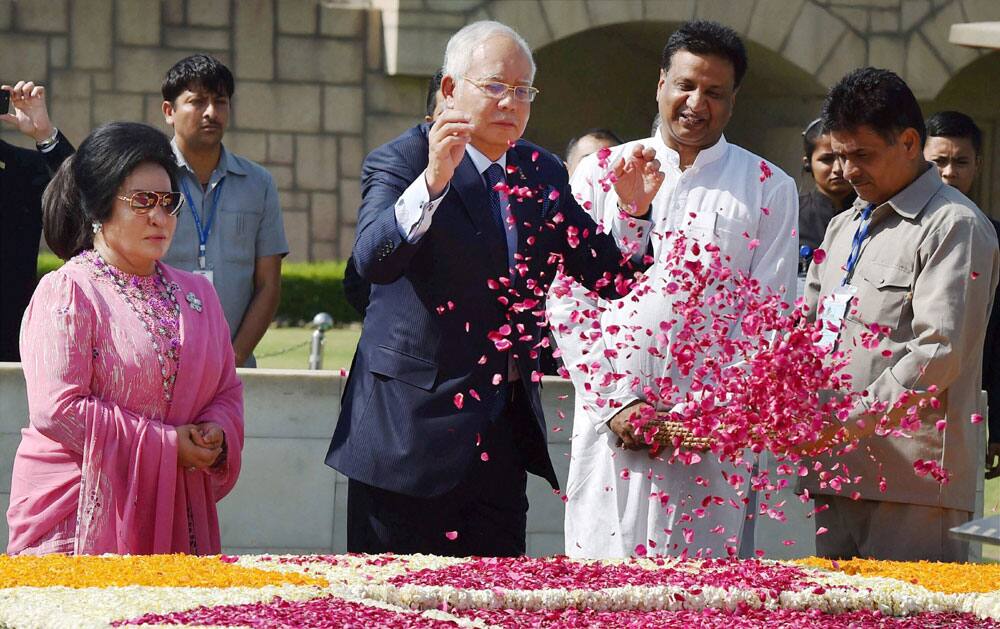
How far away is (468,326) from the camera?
3.82 meters

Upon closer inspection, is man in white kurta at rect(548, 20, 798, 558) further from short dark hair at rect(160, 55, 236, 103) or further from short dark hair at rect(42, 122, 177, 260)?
short dark hair at rect(160, 55, 236, 103)

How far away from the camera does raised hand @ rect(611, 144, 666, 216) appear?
387 cm

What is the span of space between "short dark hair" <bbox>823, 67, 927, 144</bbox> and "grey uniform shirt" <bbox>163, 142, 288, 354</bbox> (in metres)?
2.36

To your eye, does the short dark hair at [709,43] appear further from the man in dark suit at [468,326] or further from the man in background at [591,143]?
the man in background at [591,143]

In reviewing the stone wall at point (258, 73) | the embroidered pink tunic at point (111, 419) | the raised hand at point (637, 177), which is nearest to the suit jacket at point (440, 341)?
the raised hand at point (637, 177)

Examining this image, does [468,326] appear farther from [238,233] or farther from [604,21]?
[604,21]

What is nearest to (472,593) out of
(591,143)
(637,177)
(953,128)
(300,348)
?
(637,177)

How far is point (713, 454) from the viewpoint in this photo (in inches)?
169

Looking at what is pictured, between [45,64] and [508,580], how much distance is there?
1196cm

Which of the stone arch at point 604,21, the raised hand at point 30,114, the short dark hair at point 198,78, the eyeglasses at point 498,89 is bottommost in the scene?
the eyeglasses at point 498,89

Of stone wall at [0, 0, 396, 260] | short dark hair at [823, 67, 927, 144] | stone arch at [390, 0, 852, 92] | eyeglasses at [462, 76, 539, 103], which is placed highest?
stone arch at [390, 0, 852, 92]

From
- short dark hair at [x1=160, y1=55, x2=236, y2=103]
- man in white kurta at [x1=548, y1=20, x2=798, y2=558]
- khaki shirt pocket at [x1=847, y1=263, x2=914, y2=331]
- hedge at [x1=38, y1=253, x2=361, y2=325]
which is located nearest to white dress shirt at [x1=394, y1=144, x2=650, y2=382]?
man in white kurta at [x1=548, y1=20, x2=798, y2=558]

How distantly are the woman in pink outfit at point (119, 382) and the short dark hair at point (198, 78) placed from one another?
74.2 inches

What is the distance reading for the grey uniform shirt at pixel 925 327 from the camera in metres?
4.01
